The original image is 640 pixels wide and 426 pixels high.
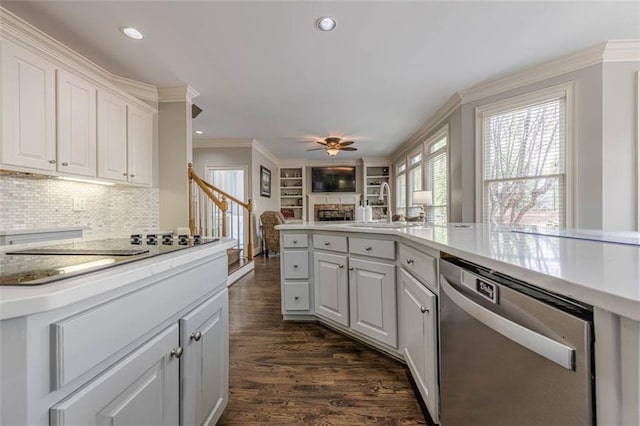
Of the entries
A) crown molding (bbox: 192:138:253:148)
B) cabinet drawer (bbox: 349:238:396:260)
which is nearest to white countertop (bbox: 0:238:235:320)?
cabinet drawer (bbox: 349:238:396:260)

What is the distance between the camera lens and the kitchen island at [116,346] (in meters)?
0.46

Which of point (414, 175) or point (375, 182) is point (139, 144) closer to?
point (414, 175)

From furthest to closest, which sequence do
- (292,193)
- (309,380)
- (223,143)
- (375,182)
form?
(292,193) → (375,182) → (223,143) → (309,380)

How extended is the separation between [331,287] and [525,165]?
8.79 ft

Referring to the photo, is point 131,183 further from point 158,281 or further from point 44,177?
point 158,281

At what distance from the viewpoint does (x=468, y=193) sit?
3633 millimetres

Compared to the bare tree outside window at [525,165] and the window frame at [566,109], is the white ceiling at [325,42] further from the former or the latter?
the bare tree outside window at [525,165]

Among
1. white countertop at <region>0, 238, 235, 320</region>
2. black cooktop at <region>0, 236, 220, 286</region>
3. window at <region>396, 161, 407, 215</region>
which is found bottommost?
white countertop at <region>0, 238, 235, 320</region>

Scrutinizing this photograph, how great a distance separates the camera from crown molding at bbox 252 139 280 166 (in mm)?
5969

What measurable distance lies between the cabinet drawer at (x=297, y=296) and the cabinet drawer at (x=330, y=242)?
0.39 meters

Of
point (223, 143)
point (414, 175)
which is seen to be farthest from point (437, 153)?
point (223, 143)

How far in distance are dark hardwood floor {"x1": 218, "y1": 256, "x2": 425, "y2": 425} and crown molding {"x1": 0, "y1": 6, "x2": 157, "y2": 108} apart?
8.32 feet

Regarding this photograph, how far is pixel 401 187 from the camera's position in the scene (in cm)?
714

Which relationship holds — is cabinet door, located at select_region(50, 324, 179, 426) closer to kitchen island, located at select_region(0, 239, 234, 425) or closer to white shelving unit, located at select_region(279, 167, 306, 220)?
kitchen island, located at select_region(0, 239, 234, 425)
